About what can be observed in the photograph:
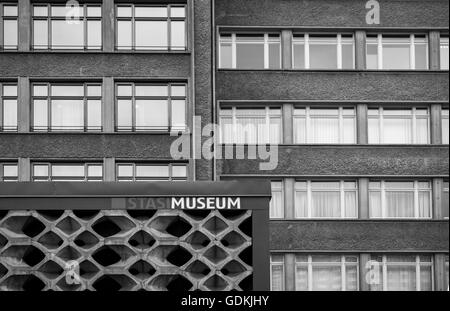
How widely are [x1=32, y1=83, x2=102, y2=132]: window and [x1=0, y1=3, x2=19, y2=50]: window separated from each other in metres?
1.95

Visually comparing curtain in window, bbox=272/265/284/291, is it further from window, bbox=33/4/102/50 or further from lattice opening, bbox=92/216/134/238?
lattice opening, bbox=92/216/134/238

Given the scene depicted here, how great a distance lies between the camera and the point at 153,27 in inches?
1325

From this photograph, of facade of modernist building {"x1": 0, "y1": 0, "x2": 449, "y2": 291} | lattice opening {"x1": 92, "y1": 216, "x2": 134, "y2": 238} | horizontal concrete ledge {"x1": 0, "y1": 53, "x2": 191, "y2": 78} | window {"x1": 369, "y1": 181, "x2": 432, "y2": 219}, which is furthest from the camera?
window {"x1": 369, "y1": 181, "x2": 432, "y2": 219}

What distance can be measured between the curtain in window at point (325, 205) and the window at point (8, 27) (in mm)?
14051

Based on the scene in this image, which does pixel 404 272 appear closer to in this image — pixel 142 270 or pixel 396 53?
pixel 396 53

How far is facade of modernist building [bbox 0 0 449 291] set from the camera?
32.9m

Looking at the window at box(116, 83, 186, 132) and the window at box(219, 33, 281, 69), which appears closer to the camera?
the window at box(116, 83, 186, 132)

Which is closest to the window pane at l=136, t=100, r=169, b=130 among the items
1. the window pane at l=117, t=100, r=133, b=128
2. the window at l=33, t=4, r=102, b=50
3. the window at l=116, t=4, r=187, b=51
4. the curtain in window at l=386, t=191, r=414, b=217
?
the window pane at l=117, t=100, r=133, b=128

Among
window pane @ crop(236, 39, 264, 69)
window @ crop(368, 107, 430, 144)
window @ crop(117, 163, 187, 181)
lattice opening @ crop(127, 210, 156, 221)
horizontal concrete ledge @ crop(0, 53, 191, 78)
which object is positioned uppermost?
window pane @ crop(236, 39, 264, 69)

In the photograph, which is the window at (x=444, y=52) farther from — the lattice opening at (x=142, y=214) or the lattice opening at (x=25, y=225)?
the lattice opening at (x=25, y=225)


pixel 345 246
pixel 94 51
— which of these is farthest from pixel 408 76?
pixel 94 51

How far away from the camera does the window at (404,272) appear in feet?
112

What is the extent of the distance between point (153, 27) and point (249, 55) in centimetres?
437

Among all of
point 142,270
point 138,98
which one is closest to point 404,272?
point 138,98
